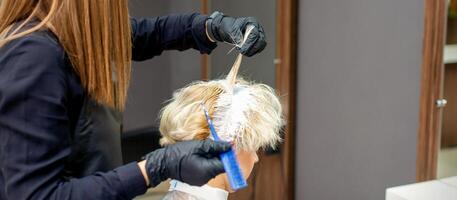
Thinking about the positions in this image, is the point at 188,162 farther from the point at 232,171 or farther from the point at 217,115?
the point at 217,115

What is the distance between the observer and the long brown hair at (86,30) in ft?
3.30

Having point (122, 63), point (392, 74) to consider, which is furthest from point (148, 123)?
point (122, 63)

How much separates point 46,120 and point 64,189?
122 mm

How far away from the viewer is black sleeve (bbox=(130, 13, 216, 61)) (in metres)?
1.46

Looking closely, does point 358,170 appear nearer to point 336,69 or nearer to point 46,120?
point 336,69

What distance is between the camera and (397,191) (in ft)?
5.55

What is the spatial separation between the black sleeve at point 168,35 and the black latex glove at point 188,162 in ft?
1.66

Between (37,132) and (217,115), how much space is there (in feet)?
1.55

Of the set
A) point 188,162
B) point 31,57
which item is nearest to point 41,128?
point 31,57

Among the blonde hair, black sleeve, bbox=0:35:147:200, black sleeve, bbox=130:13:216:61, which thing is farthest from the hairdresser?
black sleeve, bbox=130:13:216:61

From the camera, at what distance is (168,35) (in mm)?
1480

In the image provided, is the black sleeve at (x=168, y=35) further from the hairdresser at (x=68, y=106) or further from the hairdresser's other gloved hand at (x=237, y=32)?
the hairdresser at (x=68, y=106)

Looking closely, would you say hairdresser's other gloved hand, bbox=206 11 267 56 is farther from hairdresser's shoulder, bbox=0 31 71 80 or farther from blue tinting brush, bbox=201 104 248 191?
hairdresser's shoulder, bbox=0 31 71 80

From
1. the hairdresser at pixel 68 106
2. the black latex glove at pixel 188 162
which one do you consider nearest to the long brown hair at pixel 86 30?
the hairdresser at pixel 68 106
